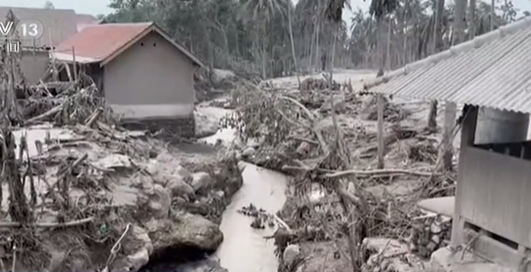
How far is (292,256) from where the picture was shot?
11070 millimetres

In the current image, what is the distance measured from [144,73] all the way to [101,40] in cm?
337

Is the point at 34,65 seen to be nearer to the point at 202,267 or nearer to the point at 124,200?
the point at 124,200

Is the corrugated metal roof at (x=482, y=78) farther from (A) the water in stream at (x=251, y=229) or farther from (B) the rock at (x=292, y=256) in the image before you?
(A) the water in stream at (x=251, y=229)

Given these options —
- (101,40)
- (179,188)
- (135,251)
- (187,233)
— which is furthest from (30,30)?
(135,251)

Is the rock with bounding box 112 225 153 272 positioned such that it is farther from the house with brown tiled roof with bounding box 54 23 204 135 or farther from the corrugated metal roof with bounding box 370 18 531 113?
the house with brown tiled roof with bounding box 54 23 204 135

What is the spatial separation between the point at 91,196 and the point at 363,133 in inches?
454

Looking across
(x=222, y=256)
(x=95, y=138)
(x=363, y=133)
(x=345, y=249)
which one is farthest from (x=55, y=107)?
(x=345, y=249)

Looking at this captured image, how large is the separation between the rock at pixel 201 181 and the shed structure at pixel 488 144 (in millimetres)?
8374

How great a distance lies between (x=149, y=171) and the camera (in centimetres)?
1503

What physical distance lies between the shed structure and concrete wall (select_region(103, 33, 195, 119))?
15376 millimetres

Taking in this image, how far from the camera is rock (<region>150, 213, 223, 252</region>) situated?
12.8 metres

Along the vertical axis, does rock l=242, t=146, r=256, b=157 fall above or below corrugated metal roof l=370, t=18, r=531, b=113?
below

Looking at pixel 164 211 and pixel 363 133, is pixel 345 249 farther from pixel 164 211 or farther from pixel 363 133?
pixel 363 133

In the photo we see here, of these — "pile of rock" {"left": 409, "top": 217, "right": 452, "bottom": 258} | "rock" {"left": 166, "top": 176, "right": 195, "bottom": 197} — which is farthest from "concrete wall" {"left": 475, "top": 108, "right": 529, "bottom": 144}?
"rock" {"left": 166, "top": 176, "right": 195, "bottom": 197}
